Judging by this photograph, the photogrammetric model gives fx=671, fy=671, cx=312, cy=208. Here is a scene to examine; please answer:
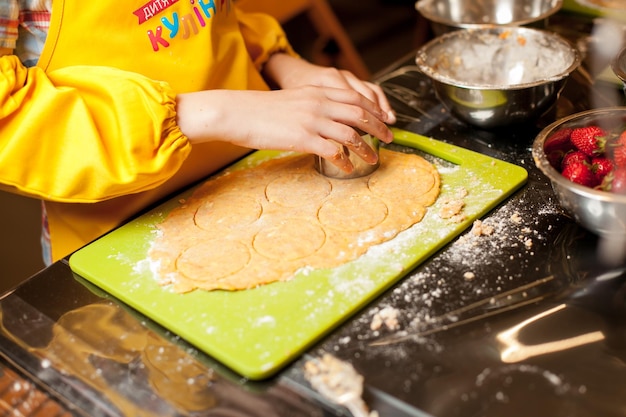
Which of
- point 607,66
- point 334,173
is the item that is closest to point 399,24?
point 607,66

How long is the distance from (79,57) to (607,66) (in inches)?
41.6

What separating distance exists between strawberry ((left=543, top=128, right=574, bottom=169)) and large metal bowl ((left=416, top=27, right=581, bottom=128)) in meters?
0.15

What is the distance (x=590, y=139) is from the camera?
0.97 m

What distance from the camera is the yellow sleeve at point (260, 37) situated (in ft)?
4.43

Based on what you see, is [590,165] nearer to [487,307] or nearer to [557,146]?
[557,146]

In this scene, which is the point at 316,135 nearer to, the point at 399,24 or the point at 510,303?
the point at 510,303

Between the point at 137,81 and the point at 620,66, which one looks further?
the point at 620,66

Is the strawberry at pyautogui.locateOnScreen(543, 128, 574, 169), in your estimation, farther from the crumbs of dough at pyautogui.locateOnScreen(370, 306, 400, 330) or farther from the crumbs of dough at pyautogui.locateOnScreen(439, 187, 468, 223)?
the crumbs of dough at pyautogui.locateOnScreen(370, 306, 400, 330)

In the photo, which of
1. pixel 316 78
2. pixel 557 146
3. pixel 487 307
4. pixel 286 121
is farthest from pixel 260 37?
pixel 487 307

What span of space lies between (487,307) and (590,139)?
320mm

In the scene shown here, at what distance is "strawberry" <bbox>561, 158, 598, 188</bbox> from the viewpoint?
3.00ft

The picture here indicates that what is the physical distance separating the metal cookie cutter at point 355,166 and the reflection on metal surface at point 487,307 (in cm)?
35

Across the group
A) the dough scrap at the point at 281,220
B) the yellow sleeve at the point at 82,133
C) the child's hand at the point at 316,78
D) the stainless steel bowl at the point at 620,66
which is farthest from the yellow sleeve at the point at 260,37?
the stainless steel bowl at the point at 620,66

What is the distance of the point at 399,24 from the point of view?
3.77 m
